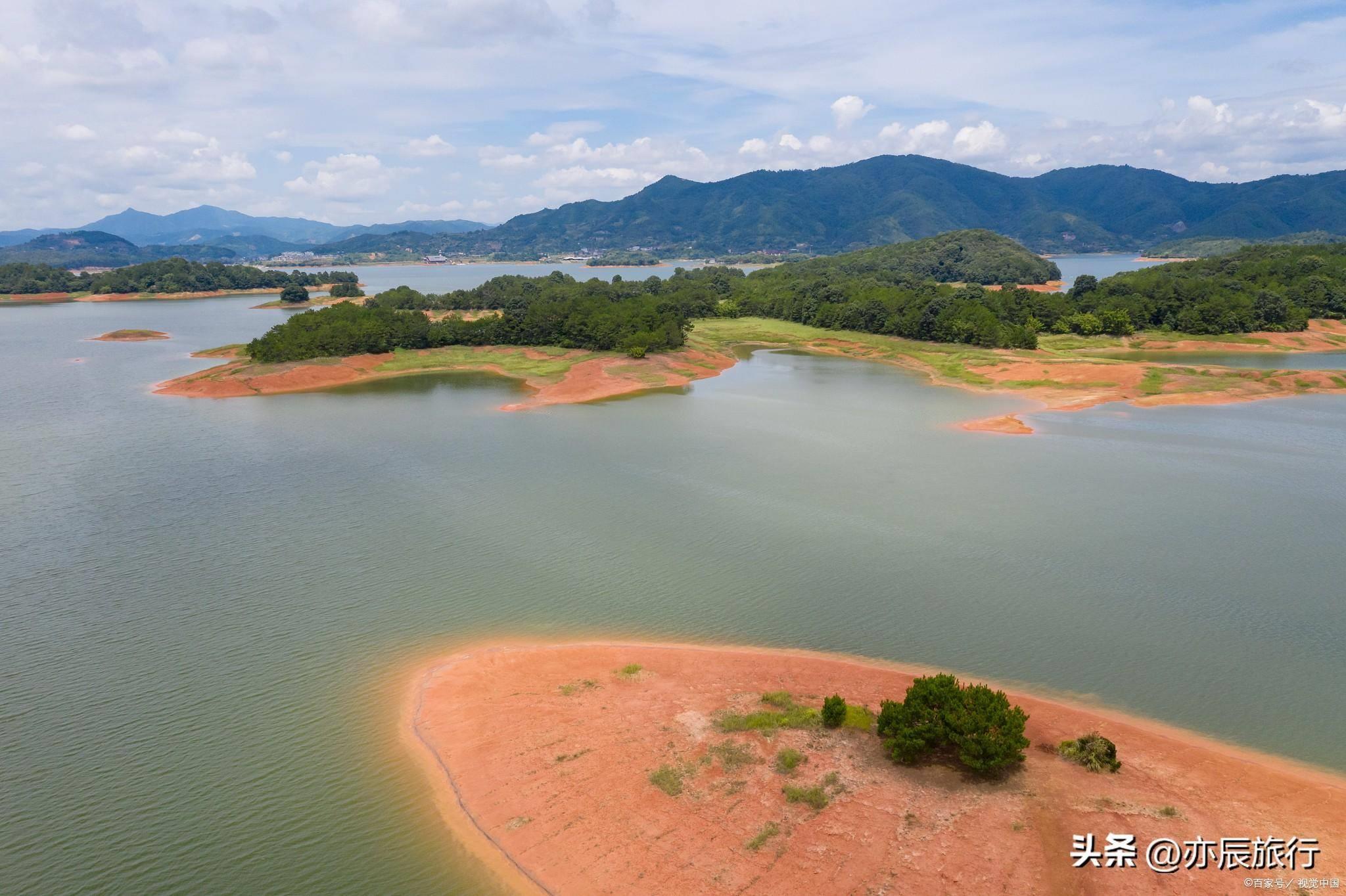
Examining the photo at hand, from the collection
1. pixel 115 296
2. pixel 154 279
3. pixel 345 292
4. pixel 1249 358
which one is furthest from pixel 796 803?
pixel 154 279

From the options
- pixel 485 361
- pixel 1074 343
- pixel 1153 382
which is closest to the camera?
pixel 1153 382

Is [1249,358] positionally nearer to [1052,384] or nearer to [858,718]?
[1052,384]

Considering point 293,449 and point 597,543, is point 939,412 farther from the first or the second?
point 293,449

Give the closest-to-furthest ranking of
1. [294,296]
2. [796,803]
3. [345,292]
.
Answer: [796,803]
[294,296]
[345,292]

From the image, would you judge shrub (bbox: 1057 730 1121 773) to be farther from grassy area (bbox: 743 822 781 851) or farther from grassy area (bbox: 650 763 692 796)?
grassy area (bbox: 650 763 692 796)

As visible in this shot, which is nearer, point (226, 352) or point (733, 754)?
point (733, 754)

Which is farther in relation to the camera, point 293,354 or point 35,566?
point 293,354

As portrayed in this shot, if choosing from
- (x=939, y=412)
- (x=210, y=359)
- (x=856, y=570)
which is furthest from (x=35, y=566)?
(x=210, y=359)
